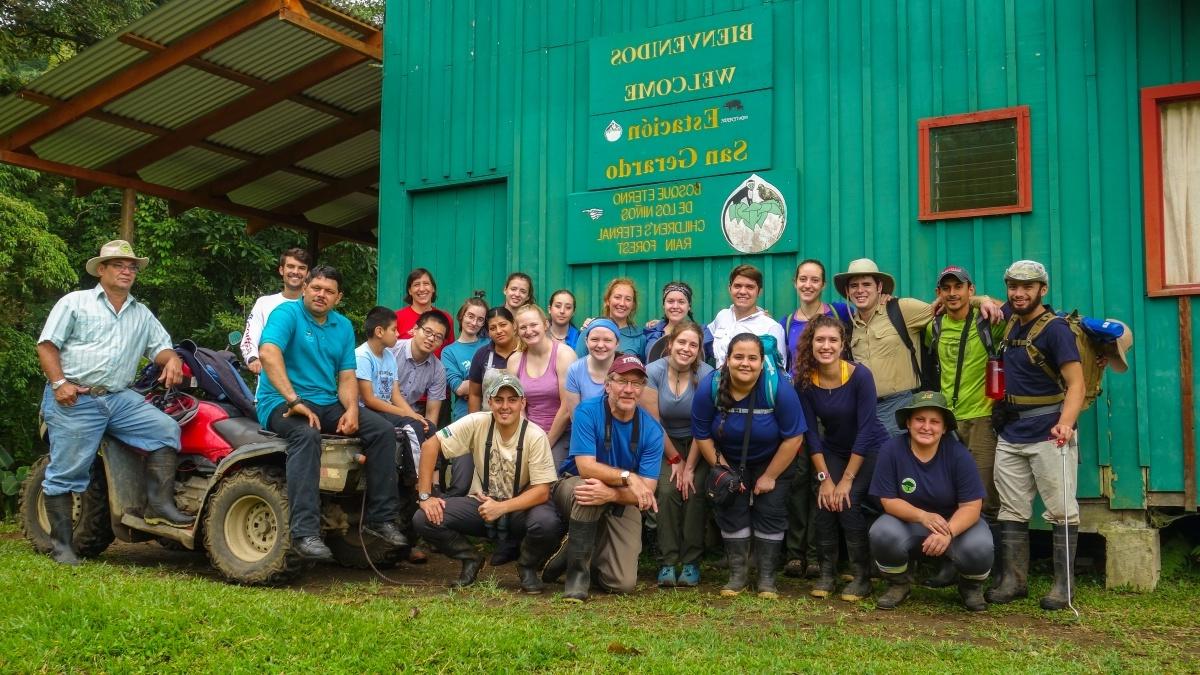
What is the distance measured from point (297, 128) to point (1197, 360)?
29.9ft

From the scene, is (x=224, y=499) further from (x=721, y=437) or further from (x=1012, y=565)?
(x=1012, y=565)

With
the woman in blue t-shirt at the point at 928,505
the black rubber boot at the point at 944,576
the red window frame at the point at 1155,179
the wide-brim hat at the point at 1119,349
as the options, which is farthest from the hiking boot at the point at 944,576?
the red window frame at the point at 1155,179

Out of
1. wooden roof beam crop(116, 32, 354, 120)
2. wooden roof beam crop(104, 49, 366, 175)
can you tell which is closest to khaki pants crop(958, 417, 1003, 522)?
wooden roof beam crop(104, 49, 366, 175)

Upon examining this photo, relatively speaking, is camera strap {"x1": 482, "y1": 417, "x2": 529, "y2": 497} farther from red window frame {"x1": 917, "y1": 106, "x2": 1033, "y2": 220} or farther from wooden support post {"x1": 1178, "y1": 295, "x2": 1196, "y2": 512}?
wooden support post {"x1": 1178, "y1": 295, "x2": 1196, "y2": 512}

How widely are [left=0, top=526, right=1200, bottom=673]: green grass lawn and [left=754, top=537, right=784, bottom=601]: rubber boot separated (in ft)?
0.83

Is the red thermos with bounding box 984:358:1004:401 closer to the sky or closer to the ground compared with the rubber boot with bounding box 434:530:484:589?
closer to the sky

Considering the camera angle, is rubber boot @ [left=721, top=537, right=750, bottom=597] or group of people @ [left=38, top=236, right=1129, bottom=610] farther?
rubber boot @ [left=721, top=537, right=750, bottom=597]

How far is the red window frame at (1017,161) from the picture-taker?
21.7 feet

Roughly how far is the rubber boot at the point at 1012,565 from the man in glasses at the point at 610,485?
199 centimetres

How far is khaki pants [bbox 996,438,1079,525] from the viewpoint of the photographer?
222 inches

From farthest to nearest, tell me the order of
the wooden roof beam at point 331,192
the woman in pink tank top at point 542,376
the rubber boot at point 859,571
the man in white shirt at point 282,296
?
the wooden roof beam at point 331,192
the man in white shirt at point 282,296
the woman in pink tank top at point 542,376
the rubber boot at point 859,571

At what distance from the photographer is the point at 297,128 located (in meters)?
11.4

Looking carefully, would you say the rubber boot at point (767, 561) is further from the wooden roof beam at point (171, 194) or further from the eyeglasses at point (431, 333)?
the wooden roof beam at point (171, 194)

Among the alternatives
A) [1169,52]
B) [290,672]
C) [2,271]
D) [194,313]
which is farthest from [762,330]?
[194,313]
